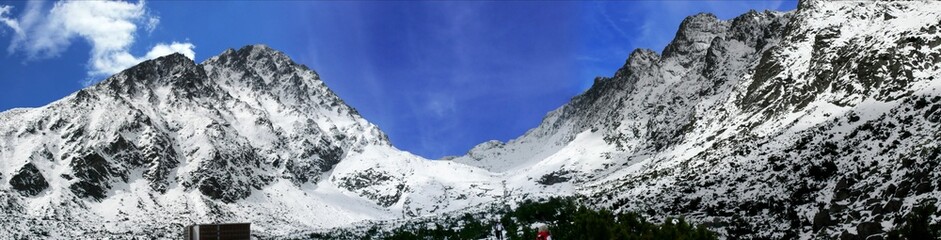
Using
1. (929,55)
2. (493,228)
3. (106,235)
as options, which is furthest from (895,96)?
(106,235)

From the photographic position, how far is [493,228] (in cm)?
8612

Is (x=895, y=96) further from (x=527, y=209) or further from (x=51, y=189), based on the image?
(x=51, y=189)

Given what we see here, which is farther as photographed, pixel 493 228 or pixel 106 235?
pixel 106 235

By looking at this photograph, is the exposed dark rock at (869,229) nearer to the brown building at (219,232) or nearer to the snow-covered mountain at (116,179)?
the brown building at (219,232)

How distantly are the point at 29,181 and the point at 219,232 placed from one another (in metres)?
95.1

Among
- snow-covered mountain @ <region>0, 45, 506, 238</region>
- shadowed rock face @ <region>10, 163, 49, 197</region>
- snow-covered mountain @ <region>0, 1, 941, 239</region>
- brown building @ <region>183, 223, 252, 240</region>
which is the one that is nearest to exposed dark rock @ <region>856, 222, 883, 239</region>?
snow-covered mountain @ <region>0, 1, 941, 239</region>

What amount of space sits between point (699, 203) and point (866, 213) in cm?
2598

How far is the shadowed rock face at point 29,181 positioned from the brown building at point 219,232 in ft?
268

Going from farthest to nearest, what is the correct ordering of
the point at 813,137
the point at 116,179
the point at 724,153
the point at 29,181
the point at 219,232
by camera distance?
the point at 116,179 → the point at 29,181 → the point at 724,153 → the point at 813,137 → the point at 219,232

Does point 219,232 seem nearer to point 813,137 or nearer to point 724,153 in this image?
point 813,137

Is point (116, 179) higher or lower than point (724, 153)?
higher

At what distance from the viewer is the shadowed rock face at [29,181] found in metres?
143

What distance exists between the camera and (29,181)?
146 metres

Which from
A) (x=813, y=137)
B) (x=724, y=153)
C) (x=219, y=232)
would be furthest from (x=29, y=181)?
(x=813, y=137)
